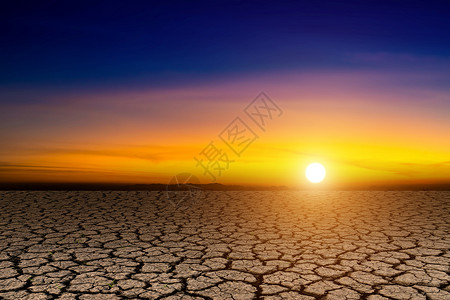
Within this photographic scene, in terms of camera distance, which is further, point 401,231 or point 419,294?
point 401,231

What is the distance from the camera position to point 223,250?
472 centimetres

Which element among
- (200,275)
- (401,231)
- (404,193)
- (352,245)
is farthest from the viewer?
(404,193)

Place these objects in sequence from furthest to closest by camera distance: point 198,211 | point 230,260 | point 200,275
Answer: point 198,211 < point 230,260 < point 200,275

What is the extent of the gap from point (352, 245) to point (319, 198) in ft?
15.0

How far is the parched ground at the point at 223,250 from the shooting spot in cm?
343

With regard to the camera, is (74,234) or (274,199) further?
(274,199)

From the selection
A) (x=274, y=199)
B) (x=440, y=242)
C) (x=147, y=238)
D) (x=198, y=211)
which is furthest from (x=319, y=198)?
(x=147, y=238)

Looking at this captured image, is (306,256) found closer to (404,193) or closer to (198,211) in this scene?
(198,211)

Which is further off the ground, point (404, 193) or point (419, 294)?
point (404, 193)

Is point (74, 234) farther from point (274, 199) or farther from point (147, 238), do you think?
point (274, 199)

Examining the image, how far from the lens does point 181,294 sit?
10.8ft

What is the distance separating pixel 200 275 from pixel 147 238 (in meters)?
1.71

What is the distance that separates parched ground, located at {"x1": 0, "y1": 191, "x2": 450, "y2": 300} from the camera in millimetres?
3430

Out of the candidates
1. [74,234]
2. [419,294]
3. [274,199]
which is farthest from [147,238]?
[274,199]
